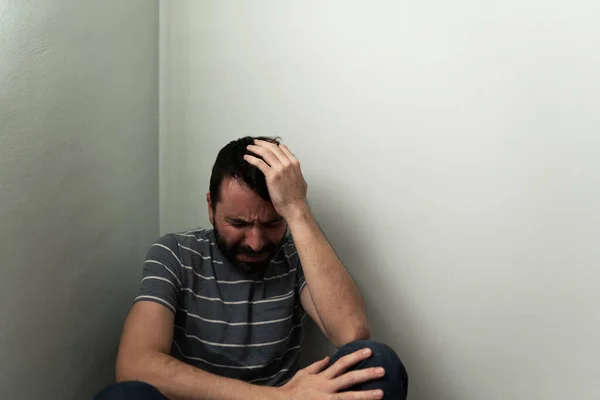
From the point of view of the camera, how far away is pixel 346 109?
51.6 inches

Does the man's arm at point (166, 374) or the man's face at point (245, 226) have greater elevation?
the man's face at point (245, 226)

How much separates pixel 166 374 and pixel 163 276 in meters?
0.22

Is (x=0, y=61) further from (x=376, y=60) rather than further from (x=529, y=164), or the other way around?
(x=529, y=164)

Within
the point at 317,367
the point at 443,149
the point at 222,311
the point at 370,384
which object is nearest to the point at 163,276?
the point at 222,311

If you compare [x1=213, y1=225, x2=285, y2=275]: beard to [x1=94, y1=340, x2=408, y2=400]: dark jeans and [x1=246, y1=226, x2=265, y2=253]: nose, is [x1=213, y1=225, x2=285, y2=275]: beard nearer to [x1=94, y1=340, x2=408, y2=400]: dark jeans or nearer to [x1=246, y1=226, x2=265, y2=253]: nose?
[x1=246, y1=226, x2=265, y2=253]: nose

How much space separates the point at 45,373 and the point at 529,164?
112cm

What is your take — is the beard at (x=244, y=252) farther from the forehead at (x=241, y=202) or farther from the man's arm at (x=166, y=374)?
the man's arm at (x=166, y=374)

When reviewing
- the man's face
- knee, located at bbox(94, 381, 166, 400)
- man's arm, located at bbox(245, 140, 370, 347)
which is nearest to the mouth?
the man's face

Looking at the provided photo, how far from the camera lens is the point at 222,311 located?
1.18 m

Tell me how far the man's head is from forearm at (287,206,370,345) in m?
0.07

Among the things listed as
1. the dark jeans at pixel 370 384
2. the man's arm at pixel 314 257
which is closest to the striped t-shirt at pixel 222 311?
the man's arm at pixel 314 257

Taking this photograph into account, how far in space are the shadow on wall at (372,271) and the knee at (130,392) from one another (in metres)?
0.62

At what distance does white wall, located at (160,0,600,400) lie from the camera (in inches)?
43.3

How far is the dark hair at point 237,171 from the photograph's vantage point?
3.76 ft
